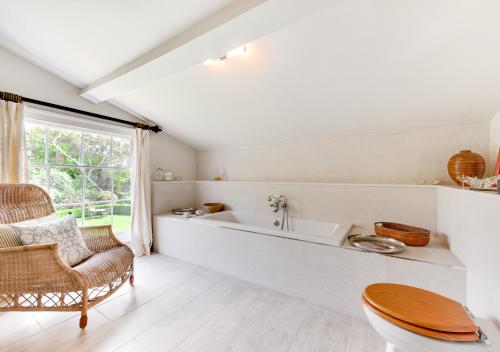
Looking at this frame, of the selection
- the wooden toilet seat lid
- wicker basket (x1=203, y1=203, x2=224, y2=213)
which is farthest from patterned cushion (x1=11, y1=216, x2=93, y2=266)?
the wooden toilet seat lid

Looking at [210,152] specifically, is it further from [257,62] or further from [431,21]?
[431,21]

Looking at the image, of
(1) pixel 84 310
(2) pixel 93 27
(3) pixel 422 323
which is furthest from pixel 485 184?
(2) pixel 93 27

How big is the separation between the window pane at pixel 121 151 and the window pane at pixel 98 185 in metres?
0.21

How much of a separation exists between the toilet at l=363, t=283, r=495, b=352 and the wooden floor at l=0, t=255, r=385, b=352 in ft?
1.83

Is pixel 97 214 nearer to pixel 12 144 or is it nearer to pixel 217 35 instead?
pixel 12 144

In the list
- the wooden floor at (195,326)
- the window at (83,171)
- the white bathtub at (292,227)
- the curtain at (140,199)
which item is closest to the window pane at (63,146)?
the window at (83,171)

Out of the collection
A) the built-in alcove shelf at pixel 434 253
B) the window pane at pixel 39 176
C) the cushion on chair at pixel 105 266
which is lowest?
the cushion on chair at pixel 105 266

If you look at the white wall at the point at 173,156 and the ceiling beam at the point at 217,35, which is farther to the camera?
the white wall at the point at 173,156

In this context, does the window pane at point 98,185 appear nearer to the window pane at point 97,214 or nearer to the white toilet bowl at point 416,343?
the window pane at point 97,214

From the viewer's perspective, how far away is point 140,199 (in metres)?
3.08

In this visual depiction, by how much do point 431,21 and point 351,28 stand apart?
0.44 m

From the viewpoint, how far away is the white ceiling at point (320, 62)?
133cm

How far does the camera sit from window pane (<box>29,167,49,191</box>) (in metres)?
2.36

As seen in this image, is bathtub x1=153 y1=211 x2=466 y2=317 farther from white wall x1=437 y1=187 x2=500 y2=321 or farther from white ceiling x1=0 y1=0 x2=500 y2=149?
white ceiling x1=0 y1=0 x2=500 y2=149
